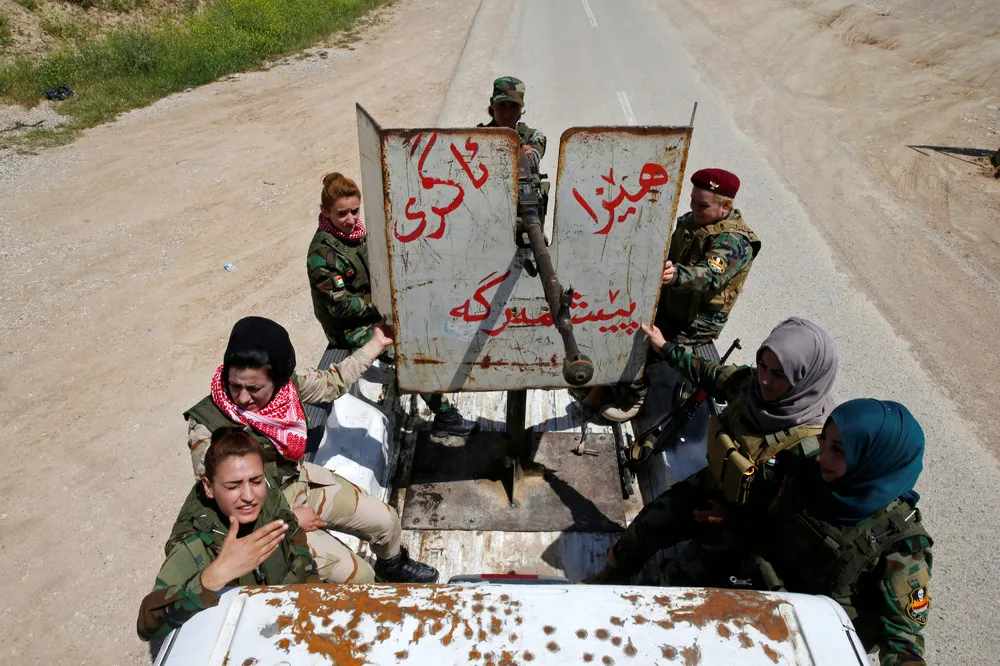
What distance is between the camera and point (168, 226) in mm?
7254

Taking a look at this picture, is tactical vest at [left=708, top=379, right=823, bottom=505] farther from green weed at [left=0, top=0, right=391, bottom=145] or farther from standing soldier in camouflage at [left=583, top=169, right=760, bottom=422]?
green weed at [left=0, top=0, right=391, bottom=145]

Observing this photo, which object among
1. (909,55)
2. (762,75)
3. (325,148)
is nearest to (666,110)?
(762,75)

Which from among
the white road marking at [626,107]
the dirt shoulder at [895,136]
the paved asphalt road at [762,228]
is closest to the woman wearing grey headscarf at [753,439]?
the paved asphalt road at [762,228]

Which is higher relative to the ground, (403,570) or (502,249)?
(502,249)

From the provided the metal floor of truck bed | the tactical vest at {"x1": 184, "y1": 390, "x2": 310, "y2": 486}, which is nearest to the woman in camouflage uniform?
the tactical vest at {"x1": 184, "y1": 390, "x2": 310, "y2": 486}

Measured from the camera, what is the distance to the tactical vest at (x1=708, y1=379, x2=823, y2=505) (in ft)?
7.47

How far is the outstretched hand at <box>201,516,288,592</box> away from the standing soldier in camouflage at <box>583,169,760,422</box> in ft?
6.11

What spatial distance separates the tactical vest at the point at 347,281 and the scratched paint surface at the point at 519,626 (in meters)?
1.86

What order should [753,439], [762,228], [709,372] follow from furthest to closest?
1. [762,228]
2. [709,372]
3. [753,439]

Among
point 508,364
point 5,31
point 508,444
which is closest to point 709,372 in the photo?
point 508,364

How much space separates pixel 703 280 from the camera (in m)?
3.00

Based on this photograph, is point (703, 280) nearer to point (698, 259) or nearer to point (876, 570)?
point (698, 259)

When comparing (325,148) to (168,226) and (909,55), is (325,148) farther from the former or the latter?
(909,55)

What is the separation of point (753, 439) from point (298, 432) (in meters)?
1.70
